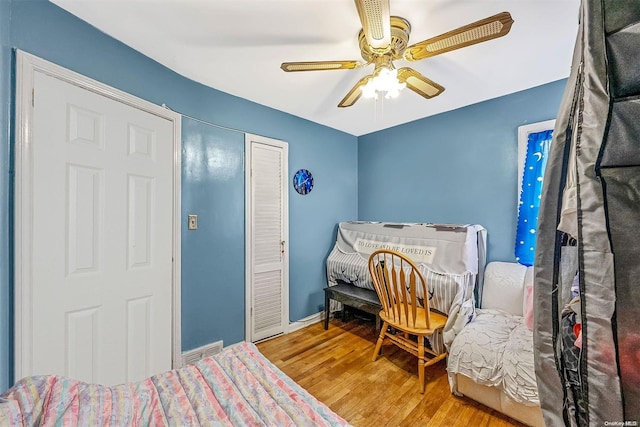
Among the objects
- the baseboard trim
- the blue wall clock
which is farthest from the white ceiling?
the baseboard trim

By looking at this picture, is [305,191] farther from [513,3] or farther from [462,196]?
[513,3]

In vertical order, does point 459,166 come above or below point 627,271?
above

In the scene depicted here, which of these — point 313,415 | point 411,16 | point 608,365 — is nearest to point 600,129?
point 608,365

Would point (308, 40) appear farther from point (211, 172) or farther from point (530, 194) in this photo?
point (530, 194)

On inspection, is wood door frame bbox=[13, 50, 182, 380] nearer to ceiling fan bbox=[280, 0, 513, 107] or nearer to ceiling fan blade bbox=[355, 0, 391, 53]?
ceiling fan bbox=[280, 0, 513, 107]

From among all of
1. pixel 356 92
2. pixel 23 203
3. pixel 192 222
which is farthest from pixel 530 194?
pixel 23 203

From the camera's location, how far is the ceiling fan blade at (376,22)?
1.07m

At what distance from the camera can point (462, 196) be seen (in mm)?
2721

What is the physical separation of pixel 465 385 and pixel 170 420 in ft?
5.99

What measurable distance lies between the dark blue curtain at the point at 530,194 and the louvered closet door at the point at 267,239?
223cm

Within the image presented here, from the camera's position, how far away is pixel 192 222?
6.95 ft

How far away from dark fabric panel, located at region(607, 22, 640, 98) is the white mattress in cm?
163

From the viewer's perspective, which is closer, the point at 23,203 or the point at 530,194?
the point at 23,203

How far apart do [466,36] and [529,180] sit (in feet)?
5.33
